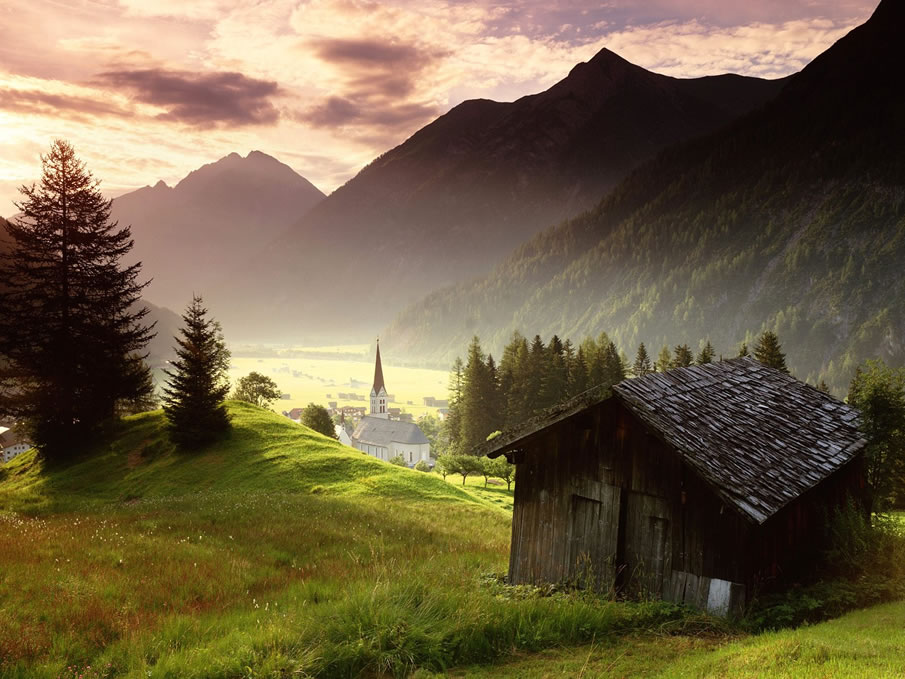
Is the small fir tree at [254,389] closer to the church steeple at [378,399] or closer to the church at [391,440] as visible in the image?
the church at [391,440]

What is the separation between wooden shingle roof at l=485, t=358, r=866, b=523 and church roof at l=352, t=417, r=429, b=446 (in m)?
133

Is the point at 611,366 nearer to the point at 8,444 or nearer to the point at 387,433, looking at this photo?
the point at 387,433

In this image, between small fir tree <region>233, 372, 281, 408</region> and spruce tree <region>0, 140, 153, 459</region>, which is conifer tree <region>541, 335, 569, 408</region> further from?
spruce tree <region>0, 140, 153, 459</region>

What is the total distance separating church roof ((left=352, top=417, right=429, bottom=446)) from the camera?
14625 centimetres

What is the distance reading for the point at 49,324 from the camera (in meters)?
37.9

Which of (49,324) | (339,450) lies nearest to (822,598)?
(339,450)

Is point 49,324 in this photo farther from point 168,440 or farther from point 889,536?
point 889,536

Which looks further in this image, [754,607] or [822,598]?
[822,598]

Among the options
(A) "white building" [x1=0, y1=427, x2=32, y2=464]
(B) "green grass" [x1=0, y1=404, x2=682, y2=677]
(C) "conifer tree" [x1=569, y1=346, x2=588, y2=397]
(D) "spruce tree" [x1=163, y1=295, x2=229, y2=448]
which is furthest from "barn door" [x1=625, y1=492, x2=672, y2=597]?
(A) "white building" [x1=0, y1=427, x2=32, y2=464]

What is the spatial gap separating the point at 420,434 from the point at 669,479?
140668 mm

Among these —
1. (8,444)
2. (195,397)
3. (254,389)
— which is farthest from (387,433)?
(195,397)

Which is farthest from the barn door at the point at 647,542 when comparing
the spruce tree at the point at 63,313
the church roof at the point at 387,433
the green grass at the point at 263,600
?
the church roof at the point at 387,433

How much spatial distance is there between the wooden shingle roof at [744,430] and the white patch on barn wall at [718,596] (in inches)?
64.5

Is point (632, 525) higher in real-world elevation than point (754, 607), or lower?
higher
